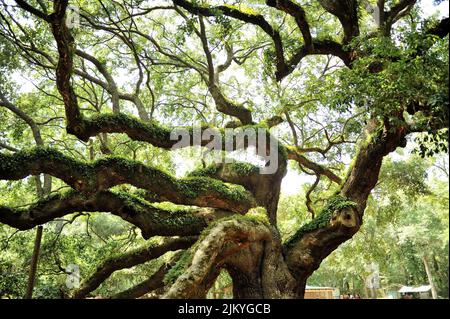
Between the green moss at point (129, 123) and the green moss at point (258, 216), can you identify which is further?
the green moss at point (129, 123)

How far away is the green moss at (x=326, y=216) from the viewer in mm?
7839

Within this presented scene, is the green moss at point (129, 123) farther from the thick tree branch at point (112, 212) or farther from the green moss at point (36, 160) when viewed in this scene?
the thick tree branch at point (112, 212)

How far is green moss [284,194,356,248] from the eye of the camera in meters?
7.84

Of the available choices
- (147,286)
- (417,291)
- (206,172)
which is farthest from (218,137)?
(417,291)

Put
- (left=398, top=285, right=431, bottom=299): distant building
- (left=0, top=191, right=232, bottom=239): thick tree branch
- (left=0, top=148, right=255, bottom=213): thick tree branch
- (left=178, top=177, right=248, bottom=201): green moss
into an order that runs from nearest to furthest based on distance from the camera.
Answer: (left=0, top=148, right=255, bottom=213): thick tree branch → (left=0, top=191, right=232, bottom=239): thick tree branch → (left=178, top=177, right=248, bottom=201): green moss → (left=398, top=285, right=431, bottom=299): distant building

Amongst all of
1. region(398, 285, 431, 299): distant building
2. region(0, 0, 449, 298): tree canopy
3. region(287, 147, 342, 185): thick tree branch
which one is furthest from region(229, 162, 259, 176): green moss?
region(398, 285, 431, 299): distant building

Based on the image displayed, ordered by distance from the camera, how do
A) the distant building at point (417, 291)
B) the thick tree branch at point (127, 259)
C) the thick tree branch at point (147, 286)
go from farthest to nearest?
the distant building at point (417, 291), the thick tree branch at point (147, 286), the thick tree branch at point (127, 259)

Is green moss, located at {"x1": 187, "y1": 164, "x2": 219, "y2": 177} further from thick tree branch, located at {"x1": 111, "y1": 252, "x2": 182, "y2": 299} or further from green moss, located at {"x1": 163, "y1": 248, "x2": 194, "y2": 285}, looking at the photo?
green moss, located at {"x1": 163, "y1": 248, "x2": 194, "y2": 285}

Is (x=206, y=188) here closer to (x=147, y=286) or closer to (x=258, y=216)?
(x=258, y=216)

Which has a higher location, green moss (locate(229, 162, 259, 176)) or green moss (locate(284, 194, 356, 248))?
green moss (locate(229, 162, 259, 176))

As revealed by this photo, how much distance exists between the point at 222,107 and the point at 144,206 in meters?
3.85

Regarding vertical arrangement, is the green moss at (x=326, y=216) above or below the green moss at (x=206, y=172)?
below

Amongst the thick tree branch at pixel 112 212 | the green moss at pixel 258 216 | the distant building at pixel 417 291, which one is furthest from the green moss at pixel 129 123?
the distant building at pixel 417 291

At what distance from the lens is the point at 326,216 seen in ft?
26.4
